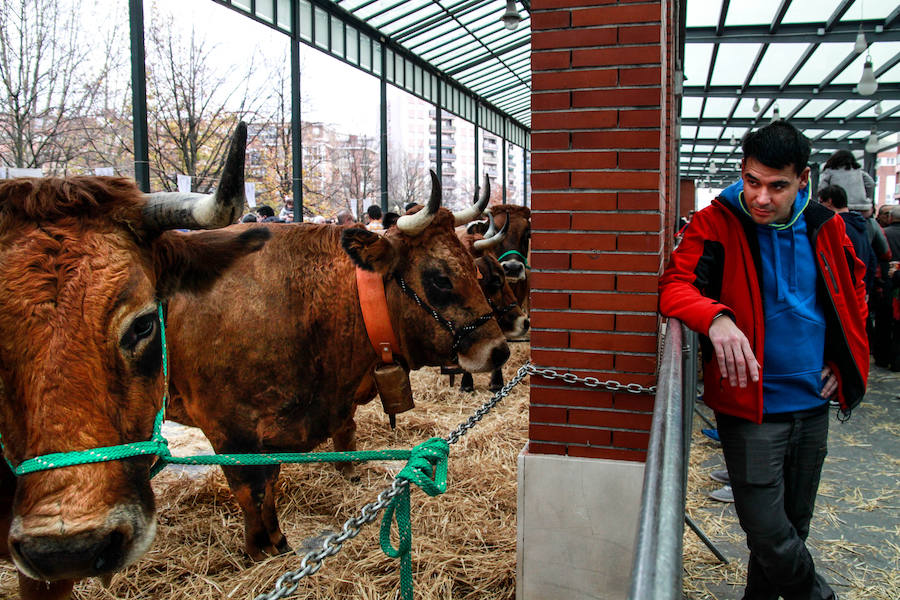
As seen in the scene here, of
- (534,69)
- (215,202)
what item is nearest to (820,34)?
(534,69)

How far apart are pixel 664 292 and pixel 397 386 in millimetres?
1703

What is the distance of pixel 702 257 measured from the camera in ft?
8.16

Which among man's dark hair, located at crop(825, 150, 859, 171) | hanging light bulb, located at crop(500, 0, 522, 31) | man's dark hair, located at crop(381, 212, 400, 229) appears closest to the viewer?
man's dark hair, located at crop(381, 212, 400, 229)

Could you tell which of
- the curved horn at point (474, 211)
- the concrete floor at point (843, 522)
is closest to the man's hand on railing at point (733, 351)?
the concrete floor at point (843, 522)

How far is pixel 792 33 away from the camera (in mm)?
11672

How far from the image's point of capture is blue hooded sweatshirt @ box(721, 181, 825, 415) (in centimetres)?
240

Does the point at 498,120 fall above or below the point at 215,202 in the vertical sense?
above

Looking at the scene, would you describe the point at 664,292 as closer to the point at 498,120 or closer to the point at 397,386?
the point at 397,386

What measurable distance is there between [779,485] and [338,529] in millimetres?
2887

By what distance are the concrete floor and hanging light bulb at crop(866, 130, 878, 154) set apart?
16.0 meters

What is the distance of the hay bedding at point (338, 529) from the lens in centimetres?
329

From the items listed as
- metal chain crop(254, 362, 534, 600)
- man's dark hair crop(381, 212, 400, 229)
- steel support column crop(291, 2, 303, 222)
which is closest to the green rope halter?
metal chain crop(254, 362, 534, 600)

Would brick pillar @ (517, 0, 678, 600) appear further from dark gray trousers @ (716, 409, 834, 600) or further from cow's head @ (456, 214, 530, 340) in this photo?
cow's head @ (456, 214, 530, 340)

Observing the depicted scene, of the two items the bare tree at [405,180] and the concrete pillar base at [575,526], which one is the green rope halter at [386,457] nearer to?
the concrete pillar base at [575,526]
